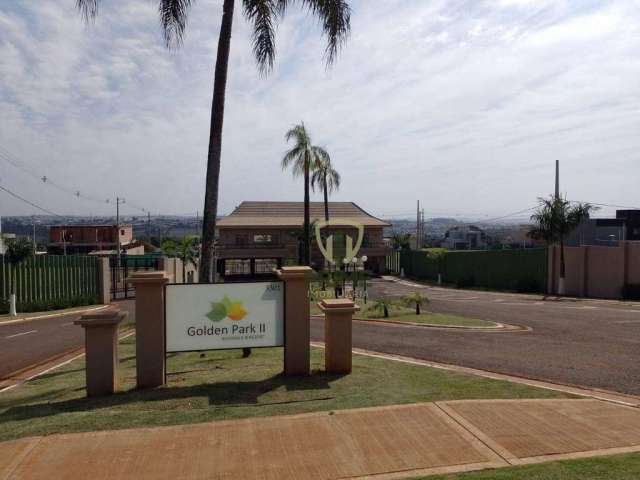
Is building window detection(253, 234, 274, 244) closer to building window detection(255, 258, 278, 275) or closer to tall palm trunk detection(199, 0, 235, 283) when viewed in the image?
building window detection(255, 258, 278, 275)

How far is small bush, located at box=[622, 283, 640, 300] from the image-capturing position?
30373 millimetres

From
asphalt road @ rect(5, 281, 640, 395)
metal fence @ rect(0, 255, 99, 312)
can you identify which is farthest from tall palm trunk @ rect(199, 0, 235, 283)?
metal fence @ rect(0, 255, 99, 312)

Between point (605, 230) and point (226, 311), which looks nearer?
point (226, 311)

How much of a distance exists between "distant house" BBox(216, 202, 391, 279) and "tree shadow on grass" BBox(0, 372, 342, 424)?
152 feet

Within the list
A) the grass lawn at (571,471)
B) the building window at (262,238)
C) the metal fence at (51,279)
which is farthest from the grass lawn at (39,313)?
the building window at (262,238)

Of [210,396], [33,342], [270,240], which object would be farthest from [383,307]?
[270,240]

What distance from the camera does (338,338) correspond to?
10055mm

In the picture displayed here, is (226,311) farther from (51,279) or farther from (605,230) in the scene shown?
(605,230)

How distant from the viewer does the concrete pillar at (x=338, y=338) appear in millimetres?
10039

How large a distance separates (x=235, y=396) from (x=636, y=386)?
6.18 metres

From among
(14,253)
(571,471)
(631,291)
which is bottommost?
(631,291)

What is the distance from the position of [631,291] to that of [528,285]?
25.7ft

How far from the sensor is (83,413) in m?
7.95

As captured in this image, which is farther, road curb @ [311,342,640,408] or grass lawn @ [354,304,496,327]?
grass lawn @ [354,304,496,327]
